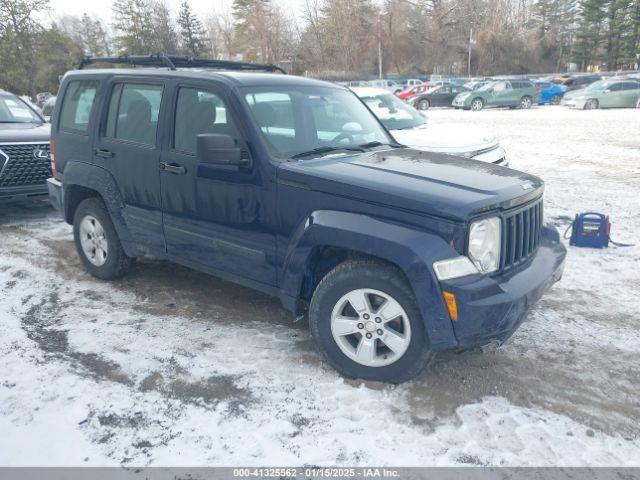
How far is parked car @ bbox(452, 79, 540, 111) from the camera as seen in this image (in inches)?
1131

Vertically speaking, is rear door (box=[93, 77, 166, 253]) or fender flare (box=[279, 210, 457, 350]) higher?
rear door (box=[93, 77, 166, 253])

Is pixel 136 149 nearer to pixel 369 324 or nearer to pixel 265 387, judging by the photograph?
pixel 265 387

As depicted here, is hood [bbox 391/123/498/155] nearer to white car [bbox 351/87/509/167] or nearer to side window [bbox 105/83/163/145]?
white car [bbox 351/87/509/167]

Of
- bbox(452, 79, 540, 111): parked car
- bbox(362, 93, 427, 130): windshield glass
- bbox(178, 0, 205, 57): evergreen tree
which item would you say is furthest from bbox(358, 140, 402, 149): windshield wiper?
bbox(178, 0, 205, 57): evergreen tree

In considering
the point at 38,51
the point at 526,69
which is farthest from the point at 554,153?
the point at 526,69

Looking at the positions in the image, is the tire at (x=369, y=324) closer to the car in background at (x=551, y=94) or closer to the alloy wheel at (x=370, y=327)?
the alloy wheel at (x=370, y=327)

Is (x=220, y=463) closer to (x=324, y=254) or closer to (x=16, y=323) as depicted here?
(x=324, y=254)

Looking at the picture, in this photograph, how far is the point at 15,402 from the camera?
3.29 m

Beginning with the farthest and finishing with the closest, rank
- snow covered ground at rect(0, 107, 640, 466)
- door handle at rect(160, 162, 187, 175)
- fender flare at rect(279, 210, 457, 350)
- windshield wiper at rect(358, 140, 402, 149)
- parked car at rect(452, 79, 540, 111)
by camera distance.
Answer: parked car at rect(452, 79, 540, 111), windshield wiper at rect(358, 140, 402, 149), door handle at rect(160, 162, 187, 175), fender flare at rect(279, 210, 457, 350), snow covered ground at rect(0, 107, 640, 466)

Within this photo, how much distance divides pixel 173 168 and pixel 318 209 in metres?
1.40

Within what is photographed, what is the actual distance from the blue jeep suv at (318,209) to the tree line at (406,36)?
57.3m

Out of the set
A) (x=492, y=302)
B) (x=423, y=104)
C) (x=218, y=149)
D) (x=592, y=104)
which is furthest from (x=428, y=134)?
(x=423, y=104)

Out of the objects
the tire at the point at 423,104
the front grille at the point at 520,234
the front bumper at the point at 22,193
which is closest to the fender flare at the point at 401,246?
the front grille at the point at 520,234

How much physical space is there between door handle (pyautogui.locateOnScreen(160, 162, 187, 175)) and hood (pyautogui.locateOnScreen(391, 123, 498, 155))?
3987 millimetres
